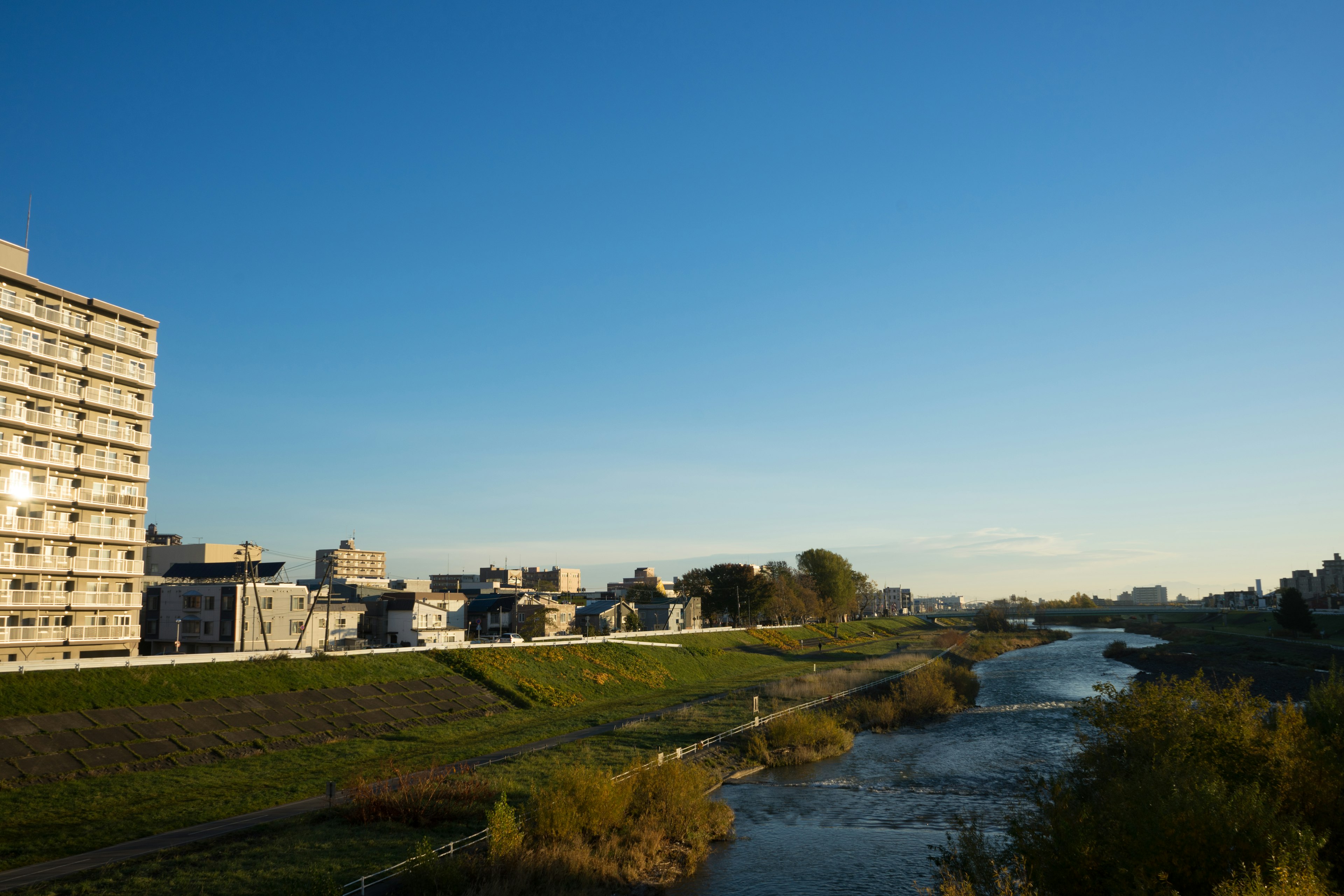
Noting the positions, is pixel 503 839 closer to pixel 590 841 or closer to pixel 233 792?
pixel 590 841

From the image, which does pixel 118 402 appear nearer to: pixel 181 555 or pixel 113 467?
pixel 113 467

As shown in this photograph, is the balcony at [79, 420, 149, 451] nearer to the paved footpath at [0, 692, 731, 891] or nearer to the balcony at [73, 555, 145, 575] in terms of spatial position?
the balcony at [73, 555, 145, 575]

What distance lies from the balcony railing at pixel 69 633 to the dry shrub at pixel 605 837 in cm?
4166

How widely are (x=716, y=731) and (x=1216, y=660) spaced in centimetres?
8130

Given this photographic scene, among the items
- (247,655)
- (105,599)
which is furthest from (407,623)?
(247,655)

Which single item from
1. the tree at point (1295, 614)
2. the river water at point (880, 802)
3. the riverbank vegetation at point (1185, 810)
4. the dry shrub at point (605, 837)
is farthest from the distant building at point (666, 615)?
the riverbank vegetation at point (1185, 810)

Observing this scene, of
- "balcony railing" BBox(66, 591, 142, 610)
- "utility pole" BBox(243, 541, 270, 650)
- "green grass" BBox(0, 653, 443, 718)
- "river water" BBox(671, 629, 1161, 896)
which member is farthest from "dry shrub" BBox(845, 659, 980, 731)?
"balcony railing" BBox(66, 591, 142, 610)

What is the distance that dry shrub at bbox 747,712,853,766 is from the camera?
50.5 meters

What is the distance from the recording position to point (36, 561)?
54469 mm

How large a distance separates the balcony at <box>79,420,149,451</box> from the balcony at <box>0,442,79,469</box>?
1.85 m

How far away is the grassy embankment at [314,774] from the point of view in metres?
25.3

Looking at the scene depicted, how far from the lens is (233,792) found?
3481 centimetres

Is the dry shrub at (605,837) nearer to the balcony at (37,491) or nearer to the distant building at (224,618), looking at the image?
the balcony at (37,491)

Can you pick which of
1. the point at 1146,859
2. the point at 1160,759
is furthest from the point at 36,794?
the point at 1160,759
